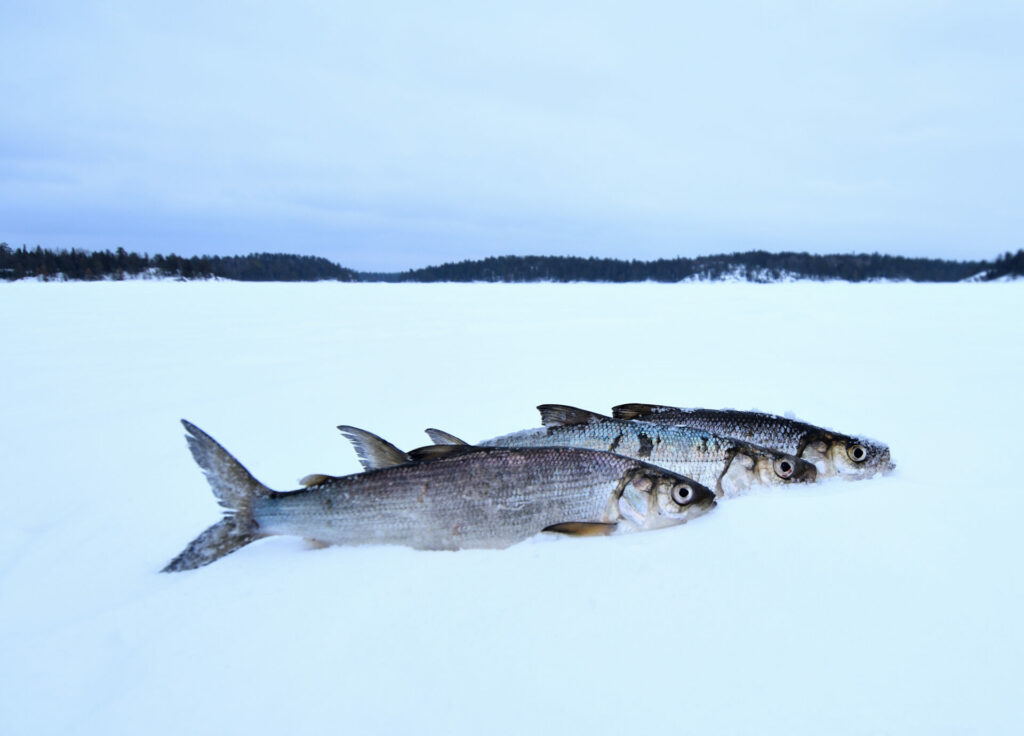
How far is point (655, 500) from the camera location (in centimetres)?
339

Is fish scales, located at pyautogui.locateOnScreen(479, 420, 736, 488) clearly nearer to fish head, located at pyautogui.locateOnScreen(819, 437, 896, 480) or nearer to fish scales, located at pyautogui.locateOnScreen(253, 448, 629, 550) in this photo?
fish scales, located at pyautogui.locateOnScreen(253, 448, 629, 550)

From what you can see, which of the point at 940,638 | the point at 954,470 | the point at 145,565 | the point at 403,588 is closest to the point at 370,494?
the point at 403,588

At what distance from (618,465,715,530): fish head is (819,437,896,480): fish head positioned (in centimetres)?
180

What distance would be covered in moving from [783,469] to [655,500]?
1301 millimetres

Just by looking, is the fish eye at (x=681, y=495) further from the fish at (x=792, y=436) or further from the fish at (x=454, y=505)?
the fish at (x=792, y=436)

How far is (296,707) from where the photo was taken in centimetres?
222

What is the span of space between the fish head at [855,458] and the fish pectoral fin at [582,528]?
230 cm

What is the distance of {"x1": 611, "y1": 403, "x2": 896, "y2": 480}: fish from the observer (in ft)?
14.9

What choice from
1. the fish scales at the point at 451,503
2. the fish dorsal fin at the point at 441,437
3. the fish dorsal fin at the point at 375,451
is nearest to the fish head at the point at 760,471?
the fish scales at the point at 451,503

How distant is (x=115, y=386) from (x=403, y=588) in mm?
9238

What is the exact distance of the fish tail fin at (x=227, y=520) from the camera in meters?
3.36

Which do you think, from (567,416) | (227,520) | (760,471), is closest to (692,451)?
(760,471)

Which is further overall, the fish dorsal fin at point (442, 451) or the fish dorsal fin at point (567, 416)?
the fish dorsal fin at point (567, 416)

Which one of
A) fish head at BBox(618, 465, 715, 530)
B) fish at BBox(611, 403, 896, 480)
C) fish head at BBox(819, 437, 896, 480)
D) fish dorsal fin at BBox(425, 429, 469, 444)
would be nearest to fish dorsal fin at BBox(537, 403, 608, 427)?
fish at BBox(611, 403, 896, 480)
